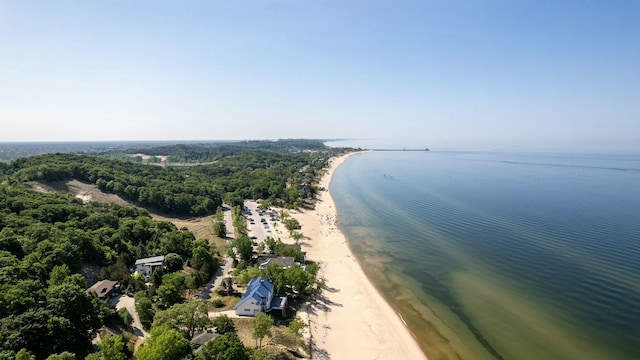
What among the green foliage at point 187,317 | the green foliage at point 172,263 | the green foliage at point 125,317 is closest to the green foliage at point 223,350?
the green foliage at point 187,317

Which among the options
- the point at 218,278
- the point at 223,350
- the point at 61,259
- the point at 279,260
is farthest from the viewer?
the point at 279,260

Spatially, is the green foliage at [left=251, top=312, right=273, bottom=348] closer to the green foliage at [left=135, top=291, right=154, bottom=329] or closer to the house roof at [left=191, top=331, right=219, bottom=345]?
the house roof at [left=191, top=331, right=219, bottom=345]

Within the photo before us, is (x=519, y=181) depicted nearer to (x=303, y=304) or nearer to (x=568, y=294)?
(x=568, y=294)

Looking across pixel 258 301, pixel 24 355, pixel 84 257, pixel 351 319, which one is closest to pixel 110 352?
pixel 24 355

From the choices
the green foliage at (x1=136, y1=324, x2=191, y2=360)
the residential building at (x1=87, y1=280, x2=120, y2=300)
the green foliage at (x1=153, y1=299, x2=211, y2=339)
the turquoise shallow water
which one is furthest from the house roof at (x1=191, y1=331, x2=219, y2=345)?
the turquoise shallow water

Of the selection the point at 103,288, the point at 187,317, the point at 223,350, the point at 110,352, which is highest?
the point at 110,352

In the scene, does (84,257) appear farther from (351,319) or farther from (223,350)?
(351,319)

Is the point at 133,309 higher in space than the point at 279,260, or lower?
lower
